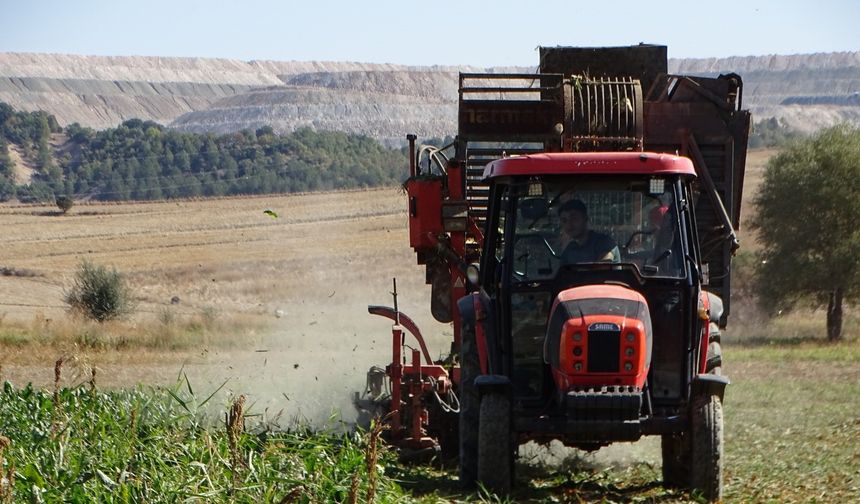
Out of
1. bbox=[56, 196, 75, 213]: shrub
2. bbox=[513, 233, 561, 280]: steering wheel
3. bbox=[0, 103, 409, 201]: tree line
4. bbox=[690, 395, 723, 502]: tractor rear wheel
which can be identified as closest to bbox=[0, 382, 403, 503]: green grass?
bbox=[513, 233, 561, 280]: steering wheel

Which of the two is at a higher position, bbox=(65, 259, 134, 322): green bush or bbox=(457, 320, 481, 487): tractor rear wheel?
bbox=(457, 320, 481, 487): tractor rear wheel

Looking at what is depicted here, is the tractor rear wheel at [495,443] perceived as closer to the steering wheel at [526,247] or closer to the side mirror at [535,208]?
the steering wheel at [526,247]

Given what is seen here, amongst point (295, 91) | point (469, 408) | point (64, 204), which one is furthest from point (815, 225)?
point (295, 91)

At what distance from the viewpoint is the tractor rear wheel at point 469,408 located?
831 cm

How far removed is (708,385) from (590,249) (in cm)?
113

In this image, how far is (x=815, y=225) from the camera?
30.5m

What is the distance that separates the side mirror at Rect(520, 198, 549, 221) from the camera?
26.2 feet

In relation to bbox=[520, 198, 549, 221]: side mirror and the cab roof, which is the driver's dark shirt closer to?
bbox=[520, 198, 549, 221]: side mirror

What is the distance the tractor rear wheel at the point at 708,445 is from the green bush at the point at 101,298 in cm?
1989

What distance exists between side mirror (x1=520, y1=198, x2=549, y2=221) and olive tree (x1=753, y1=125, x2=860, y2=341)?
23426 mm

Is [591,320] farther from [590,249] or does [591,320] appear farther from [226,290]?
[226,290]

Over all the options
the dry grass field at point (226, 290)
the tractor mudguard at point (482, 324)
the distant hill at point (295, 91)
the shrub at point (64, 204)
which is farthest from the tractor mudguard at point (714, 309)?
the distant hill at point (295, 91)

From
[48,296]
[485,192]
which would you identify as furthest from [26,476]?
[48,296]

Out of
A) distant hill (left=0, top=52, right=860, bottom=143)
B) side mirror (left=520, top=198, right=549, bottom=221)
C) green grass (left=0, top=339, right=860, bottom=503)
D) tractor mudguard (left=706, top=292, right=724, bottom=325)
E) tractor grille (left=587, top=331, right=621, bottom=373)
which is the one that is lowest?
green grass (left=0, top=339, right=860, bottom=503)
